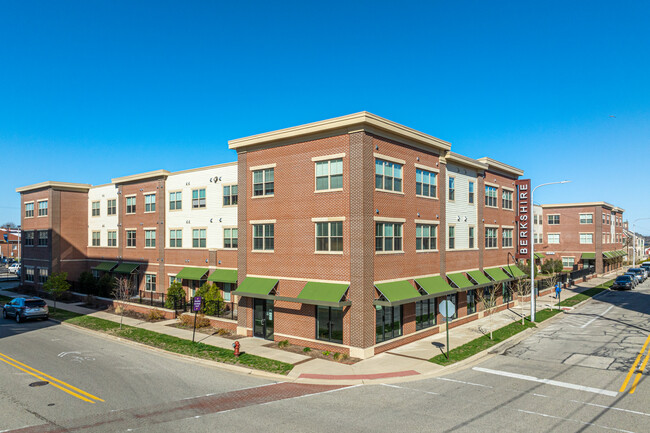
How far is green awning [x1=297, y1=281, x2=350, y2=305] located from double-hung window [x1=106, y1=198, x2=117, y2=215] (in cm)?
3208

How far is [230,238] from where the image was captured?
36.2 m

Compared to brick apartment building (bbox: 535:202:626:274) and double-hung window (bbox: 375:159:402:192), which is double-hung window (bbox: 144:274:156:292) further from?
brick apartment building (bbox: 535:202:626:274)

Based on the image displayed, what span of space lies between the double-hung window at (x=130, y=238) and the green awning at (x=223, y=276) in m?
13.7

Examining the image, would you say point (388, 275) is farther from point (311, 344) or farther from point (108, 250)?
point (108, 250)

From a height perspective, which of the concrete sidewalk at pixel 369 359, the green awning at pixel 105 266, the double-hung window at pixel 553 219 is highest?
the double-hung window at pixel 553 219

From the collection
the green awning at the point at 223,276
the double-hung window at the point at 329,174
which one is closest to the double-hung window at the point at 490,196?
the double-hung window at the point at 329,174

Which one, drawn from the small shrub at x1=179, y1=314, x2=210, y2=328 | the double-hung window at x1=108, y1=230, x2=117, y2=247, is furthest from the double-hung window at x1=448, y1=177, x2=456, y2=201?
the double-hung window at x1=108, y1=230, x2=117, y2=247

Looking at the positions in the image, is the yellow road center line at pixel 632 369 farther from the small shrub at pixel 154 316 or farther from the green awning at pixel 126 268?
the green awning at pixel 126 268

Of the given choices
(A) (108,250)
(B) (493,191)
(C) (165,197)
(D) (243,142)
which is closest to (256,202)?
(D) (243,142)

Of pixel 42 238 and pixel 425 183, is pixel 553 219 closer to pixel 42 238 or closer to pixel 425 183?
pixel 425 183

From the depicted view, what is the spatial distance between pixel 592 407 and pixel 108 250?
4646 centimetres

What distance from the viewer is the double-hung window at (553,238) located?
234ft

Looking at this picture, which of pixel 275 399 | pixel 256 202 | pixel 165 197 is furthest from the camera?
pixel 165 197

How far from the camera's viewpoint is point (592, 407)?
14.8 m
